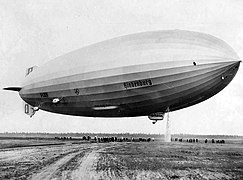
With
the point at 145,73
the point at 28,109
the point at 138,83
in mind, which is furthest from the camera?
the point at 28,109

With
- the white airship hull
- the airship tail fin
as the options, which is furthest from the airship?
the airship tail fin

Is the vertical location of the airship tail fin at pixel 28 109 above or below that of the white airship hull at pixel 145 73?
below

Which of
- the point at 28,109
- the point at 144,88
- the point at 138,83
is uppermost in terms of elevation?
the point at 138,83

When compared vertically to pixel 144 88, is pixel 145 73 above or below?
above

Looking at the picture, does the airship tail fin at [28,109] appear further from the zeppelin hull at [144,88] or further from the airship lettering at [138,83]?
the airship lettering at [138,83]

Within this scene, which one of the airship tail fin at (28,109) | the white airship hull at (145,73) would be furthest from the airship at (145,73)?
the airship tail fin at (28,109)

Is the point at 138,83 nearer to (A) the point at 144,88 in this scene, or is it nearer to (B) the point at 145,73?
(A) the point at 144,88

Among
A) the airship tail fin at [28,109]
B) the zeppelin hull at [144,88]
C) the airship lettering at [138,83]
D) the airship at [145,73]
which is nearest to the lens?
the airship at [145,73]

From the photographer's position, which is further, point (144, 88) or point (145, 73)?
point (144, 88)

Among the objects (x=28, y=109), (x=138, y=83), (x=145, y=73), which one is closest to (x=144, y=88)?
(x=138, y=83)

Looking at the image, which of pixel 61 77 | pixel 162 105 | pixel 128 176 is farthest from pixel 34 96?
pixel 128 176
